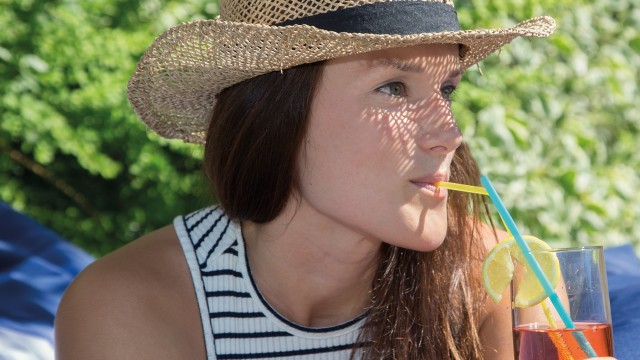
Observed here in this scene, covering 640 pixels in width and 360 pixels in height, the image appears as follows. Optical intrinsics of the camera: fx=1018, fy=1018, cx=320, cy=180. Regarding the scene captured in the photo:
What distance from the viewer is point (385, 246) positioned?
249 centimetres

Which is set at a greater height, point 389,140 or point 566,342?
point 389,140

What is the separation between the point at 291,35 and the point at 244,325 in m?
0.75

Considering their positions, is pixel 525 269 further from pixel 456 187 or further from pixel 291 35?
pixel 291 35

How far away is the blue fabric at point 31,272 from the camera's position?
289 cm

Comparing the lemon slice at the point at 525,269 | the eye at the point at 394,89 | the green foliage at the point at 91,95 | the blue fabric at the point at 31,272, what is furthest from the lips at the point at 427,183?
the green foliage at the point at 91,95

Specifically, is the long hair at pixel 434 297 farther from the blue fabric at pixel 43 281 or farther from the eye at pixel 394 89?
the blue fabric at pixel 43 281

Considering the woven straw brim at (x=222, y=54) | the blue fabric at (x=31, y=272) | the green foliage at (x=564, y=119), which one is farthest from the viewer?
the green foliage at (x=564, y=119)

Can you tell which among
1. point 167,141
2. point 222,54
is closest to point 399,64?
point 222,54

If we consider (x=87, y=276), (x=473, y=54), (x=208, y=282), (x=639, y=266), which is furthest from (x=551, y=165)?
(x=87, y=276)


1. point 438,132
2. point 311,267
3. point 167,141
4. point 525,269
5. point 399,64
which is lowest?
point 525,269

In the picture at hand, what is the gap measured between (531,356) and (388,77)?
2.23 ft

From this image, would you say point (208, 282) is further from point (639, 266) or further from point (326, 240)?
point (639, 266)

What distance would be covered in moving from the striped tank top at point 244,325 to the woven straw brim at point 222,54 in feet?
1.23

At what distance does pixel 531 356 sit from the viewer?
5.65ft
